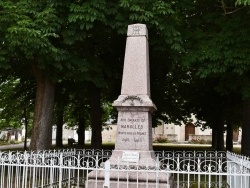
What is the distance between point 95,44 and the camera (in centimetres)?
1834

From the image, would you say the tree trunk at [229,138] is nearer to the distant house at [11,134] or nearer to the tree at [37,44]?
the tree at [37,44]

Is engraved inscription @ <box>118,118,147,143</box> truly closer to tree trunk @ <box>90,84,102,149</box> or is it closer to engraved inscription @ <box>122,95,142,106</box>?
engraved inscription @ <box>122,95,142,106</box>

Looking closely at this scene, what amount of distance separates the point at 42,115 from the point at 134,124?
532cm

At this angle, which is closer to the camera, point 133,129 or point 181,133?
point 133,129

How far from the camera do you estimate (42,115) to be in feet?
45.3

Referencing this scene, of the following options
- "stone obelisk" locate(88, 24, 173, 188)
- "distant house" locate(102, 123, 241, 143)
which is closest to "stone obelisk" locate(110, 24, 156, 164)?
"stone obelisk" locate(88, 24, 173, 188)

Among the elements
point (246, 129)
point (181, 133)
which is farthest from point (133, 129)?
point (181, 133)

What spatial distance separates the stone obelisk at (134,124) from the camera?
8992 mm

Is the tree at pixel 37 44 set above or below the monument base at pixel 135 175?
above

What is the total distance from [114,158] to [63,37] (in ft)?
18.8

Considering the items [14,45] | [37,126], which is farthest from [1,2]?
[37,126]

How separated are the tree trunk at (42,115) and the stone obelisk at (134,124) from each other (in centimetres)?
479

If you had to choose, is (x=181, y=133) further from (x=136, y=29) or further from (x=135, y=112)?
(x=135, y=112)

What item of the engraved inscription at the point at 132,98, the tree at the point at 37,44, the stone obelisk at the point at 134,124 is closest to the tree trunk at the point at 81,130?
the tree at the point at 37,44
